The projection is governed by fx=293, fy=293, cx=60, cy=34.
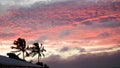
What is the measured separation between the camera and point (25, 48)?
97625 millimetres

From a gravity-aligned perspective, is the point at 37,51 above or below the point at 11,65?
above

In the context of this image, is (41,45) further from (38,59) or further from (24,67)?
(24,67)

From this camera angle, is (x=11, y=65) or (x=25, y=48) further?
(x=25, y=48)

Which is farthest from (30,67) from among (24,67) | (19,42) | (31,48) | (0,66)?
(31,48)

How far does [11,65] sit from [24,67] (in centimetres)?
912

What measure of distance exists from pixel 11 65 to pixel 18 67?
16.1ft

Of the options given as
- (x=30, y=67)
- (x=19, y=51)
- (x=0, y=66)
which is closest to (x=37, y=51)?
(x=19, y=51)

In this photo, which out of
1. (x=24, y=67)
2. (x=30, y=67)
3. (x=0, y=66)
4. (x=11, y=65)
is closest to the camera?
(x=0, y=66)

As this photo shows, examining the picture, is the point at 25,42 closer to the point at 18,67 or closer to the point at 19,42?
the point at 19,42

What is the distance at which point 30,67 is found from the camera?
179 feet

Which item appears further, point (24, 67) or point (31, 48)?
point (31, 48)

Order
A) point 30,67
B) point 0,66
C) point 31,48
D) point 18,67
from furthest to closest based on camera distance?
point 31,48 → point 30,67 → point 18,67 → point 0,66

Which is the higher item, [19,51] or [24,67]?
[19,51]

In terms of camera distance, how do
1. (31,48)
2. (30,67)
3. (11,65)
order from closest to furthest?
(11,65) → (30,67) → (31,48)
